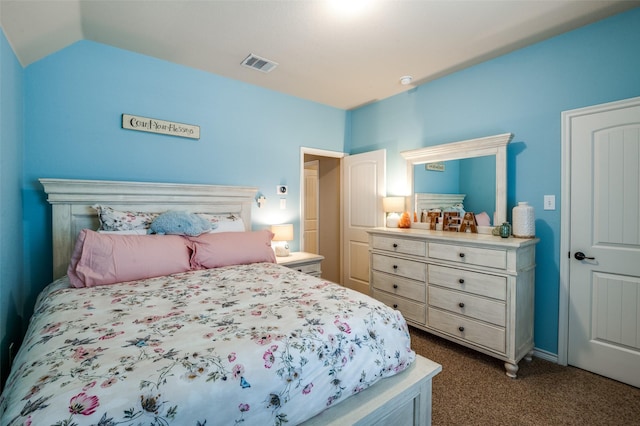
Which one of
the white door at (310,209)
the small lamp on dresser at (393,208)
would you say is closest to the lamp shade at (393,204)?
the small lamp on dresser at (393,208)

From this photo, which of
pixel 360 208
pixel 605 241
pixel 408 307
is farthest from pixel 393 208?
pixel 605 241

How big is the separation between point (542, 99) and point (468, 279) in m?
1.64

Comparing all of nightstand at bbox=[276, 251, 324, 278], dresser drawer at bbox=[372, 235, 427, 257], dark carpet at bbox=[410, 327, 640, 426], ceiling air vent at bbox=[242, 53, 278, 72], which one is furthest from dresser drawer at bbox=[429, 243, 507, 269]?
ceiling air vent at bbox=[242, 53, 278, 72]

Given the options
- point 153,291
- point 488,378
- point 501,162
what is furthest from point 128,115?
point 488,378

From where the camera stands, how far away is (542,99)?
2.46m

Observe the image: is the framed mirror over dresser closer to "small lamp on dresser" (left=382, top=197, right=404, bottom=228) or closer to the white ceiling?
"small lamp on dresser" (left=382, top=197, right=404, bottom=228)

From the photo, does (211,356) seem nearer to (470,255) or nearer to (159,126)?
(470,255)

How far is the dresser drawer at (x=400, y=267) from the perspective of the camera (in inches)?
109

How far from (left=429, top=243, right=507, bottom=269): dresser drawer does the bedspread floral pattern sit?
1.12 metres

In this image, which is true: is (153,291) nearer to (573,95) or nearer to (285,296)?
(285,296)

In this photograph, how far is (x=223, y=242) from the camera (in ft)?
7.95

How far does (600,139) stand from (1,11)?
3.89 m

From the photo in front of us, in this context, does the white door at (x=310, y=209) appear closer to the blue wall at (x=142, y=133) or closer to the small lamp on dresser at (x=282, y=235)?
the blue wall at (x=142, y=133)

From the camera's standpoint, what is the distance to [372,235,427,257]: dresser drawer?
277 centimetres
